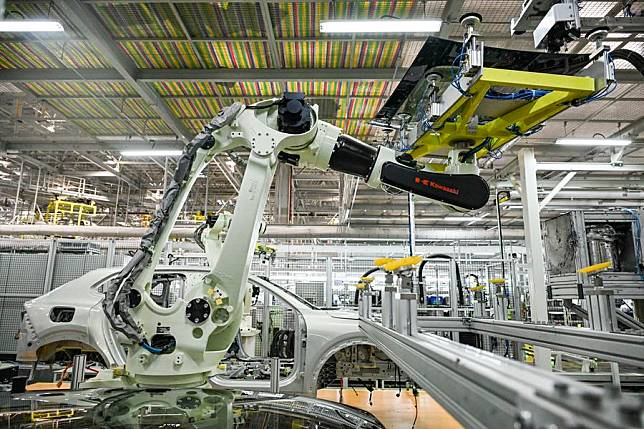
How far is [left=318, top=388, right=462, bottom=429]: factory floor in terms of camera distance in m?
4.70

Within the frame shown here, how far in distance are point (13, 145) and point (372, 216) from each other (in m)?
12.2

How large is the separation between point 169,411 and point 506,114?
96.8 inches

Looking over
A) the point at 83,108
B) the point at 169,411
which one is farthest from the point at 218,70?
the point at 169,411

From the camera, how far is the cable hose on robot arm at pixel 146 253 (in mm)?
2400

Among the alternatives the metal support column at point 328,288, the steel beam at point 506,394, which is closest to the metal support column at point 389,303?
the steel beam at point 506,394

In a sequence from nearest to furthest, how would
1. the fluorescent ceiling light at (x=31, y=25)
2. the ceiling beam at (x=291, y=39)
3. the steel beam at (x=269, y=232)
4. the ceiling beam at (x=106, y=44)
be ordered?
the fluorescent ceiling light at (x=31, y=25)
the ceiling beam at (x=106, y=44)
the ceiling beam at (x=291, y=39)
the steel beam at (x=269, y=232)

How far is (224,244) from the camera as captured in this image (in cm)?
253

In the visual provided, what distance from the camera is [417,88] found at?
244cm

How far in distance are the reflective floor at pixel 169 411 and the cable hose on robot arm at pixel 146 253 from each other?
34 centimetres

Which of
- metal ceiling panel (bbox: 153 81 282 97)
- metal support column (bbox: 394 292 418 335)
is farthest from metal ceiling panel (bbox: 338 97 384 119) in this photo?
metal support column (bbox: 394 292 418 335)

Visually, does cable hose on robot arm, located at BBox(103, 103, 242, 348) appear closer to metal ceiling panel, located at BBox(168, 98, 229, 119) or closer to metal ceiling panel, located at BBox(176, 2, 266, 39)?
metal ceiling panel, located at BBox(176, 2, 266, 39)

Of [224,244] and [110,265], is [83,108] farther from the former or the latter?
[224,244]

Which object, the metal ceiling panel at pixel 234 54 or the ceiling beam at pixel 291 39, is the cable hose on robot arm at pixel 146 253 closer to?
the ceiling beam at pixel 291 39

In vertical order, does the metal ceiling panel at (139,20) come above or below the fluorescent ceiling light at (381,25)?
above
